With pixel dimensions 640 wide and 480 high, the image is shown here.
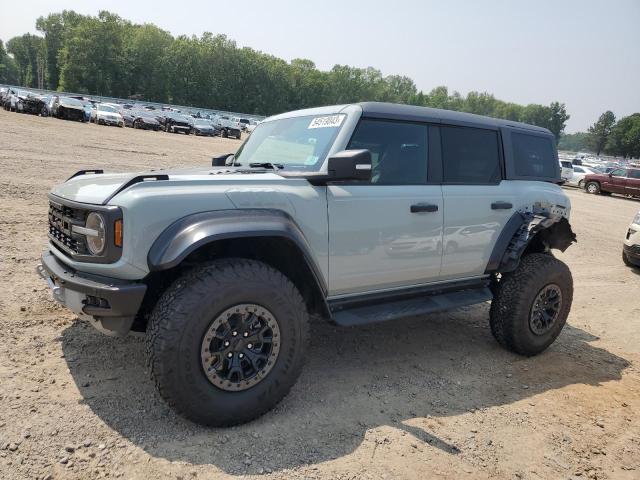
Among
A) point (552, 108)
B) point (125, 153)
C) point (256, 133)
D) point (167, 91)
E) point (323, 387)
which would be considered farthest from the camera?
point (552, 108)

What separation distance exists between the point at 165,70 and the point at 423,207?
10743cm

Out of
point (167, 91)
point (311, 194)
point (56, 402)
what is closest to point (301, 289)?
point (311, 194)

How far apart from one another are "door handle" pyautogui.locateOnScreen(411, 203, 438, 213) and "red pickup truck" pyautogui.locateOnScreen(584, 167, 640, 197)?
26.5 metres

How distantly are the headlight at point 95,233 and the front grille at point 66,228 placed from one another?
90mm

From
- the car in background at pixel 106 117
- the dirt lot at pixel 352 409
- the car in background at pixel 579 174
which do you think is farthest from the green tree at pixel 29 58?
the dirt lot at pixel 352 409

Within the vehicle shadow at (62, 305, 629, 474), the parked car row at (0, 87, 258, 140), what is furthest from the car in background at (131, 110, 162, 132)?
the vehicle shadow at (62, 305, 629, 474)

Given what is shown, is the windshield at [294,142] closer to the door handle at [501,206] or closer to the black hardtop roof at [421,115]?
the black hardtop roof at [421,115]

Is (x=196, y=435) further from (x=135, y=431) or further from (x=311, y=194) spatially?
(x=311, y=194)

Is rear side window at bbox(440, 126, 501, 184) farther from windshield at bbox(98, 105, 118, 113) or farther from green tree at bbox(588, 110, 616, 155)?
green tree at bbox(588, 110, 616, 155)

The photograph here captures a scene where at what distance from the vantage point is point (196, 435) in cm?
Answer: 299

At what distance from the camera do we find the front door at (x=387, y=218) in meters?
3.54

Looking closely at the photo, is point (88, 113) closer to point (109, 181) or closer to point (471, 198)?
point (109, 181)

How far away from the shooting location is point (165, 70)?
10056cm

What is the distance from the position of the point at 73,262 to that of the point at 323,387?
1952mm
